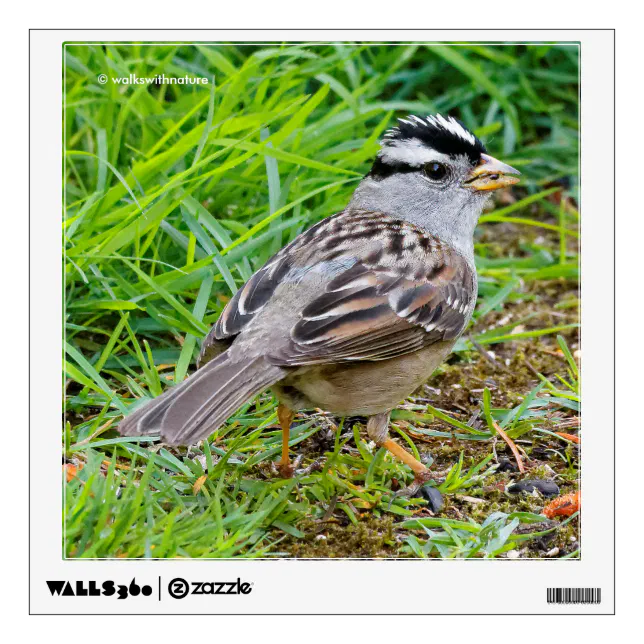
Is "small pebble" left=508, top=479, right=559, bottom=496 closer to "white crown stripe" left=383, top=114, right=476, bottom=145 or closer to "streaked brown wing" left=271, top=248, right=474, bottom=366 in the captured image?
"streaked brown wing" left=271, top=248, right=474, bottom=366

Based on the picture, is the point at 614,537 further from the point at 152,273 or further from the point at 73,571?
the point at 152,273

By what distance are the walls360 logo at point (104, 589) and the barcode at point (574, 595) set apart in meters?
1.60

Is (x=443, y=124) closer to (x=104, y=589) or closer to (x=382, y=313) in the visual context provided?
(x=382, y=313)

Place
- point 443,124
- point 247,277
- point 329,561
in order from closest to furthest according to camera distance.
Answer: point 329,561, point 443,124, point 247,277

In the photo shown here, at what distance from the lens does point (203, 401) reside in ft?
13.7

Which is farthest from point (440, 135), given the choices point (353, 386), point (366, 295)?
point (353, 386)

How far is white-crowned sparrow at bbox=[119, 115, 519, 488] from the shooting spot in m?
4.32

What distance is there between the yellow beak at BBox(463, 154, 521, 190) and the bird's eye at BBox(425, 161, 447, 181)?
125mm

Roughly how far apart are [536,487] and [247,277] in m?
1.88

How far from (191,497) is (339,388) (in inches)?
31.5

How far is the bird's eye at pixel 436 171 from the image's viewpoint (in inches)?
212

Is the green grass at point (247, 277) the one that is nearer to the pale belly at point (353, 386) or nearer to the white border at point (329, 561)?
the white border at point (329, 561)

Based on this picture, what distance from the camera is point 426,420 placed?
17.9ft

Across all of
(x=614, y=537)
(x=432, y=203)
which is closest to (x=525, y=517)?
(x=614, y=537)
